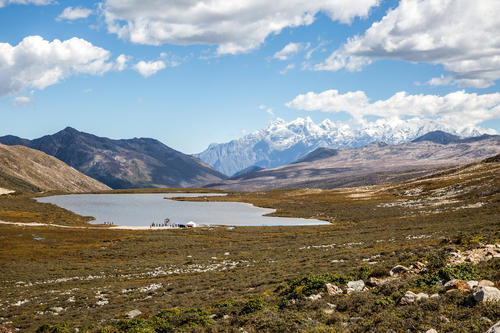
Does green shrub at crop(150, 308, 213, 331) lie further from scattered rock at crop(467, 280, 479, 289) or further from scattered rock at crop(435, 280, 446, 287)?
scattered rock at crop(467, 280, 479, 289)

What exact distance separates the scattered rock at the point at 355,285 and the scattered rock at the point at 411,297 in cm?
A: 448

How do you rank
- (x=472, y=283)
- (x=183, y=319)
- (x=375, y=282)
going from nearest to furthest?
1. (x=472, y=283)
2. (x=183, y=319)
3. (x=375, y=282)

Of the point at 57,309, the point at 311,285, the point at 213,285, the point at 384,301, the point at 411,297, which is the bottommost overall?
the point at 213,285

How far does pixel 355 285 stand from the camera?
930 inches

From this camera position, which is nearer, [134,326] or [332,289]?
[134,326]

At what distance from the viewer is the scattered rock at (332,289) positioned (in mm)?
22919

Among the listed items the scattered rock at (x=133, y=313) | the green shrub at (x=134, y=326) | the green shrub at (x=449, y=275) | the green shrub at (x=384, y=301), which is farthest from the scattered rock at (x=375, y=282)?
the scattered rock at (x=133, y=313)

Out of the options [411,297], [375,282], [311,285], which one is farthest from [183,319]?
[411,297]

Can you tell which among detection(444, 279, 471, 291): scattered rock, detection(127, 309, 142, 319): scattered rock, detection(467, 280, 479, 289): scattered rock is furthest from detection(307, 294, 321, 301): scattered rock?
detection(127, 309, 142, 319): scattered rock

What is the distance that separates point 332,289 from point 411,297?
18.3ft

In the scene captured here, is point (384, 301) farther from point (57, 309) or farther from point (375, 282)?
point (57, 309)

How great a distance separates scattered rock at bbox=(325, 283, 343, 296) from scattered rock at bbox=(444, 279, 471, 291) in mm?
6036

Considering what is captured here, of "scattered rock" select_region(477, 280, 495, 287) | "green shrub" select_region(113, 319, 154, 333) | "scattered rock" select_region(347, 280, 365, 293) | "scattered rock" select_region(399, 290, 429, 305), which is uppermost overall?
"scattered rock" select_region(477, 280, 495, 287)

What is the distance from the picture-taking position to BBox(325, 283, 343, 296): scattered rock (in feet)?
75.2
